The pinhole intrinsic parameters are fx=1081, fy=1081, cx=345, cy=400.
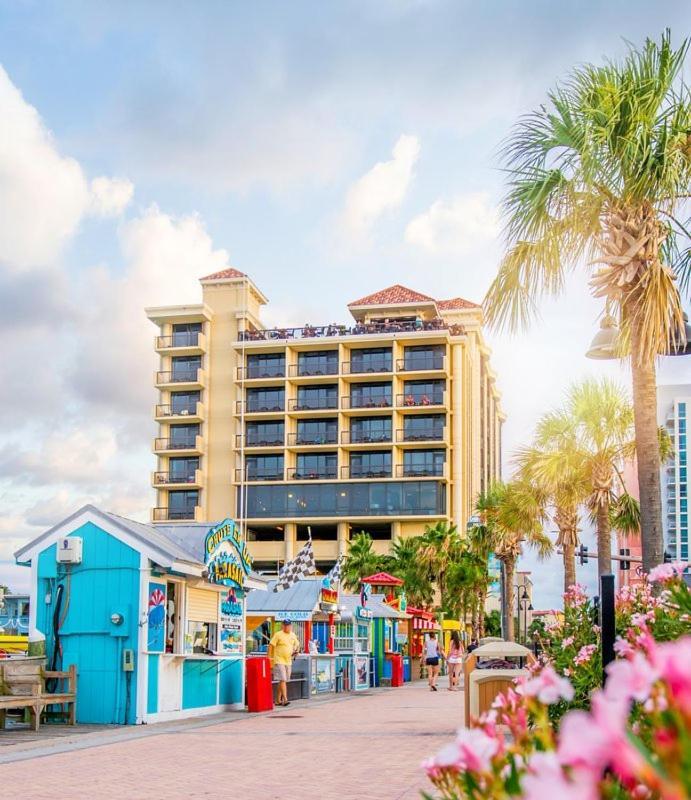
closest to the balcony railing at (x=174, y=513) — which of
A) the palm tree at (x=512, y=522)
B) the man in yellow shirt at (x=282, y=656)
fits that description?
the palm tree at (x=512, y=522)

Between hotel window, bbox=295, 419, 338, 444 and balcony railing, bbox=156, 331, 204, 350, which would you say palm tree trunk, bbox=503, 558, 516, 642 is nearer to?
hotel window, bbox=295, 419, 338, 444

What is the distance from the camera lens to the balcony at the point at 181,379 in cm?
8019

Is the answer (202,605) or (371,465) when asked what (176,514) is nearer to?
(371,465)

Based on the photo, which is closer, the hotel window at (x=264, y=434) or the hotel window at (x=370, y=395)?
the hotel window at (x=370, y=395)

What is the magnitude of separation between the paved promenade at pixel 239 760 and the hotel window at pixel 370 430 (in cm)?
5707

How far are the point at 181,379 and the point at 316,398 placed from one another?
1073cm

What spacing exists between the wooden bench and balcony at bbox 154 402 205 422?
6295cm

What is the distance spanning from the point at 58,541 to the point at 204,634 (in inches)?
148

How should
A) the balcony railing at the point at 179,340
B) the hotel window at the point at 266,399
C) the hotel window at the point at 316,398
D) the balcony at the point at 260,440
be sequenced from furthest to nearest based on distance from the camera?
the balcony railing at the point at 179,340
the hotel window at the point at 266,399
the balcony at the point at 260,440
the hotel window at the point at 316,398

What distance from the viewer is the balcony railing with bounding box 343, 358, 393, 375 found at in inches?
3026

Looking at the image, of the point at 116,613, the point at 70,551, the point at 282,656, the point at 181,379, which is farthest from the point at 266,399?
the point at 116,613

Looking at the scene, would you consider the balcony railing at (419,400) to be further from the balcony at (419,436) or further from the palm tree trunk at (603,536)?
the palm tree trunk at (603,536)

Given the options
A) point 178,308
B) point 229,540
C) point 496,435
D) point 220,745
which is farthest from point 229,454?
point 220,745

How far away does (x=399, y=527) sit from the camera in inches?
2945
